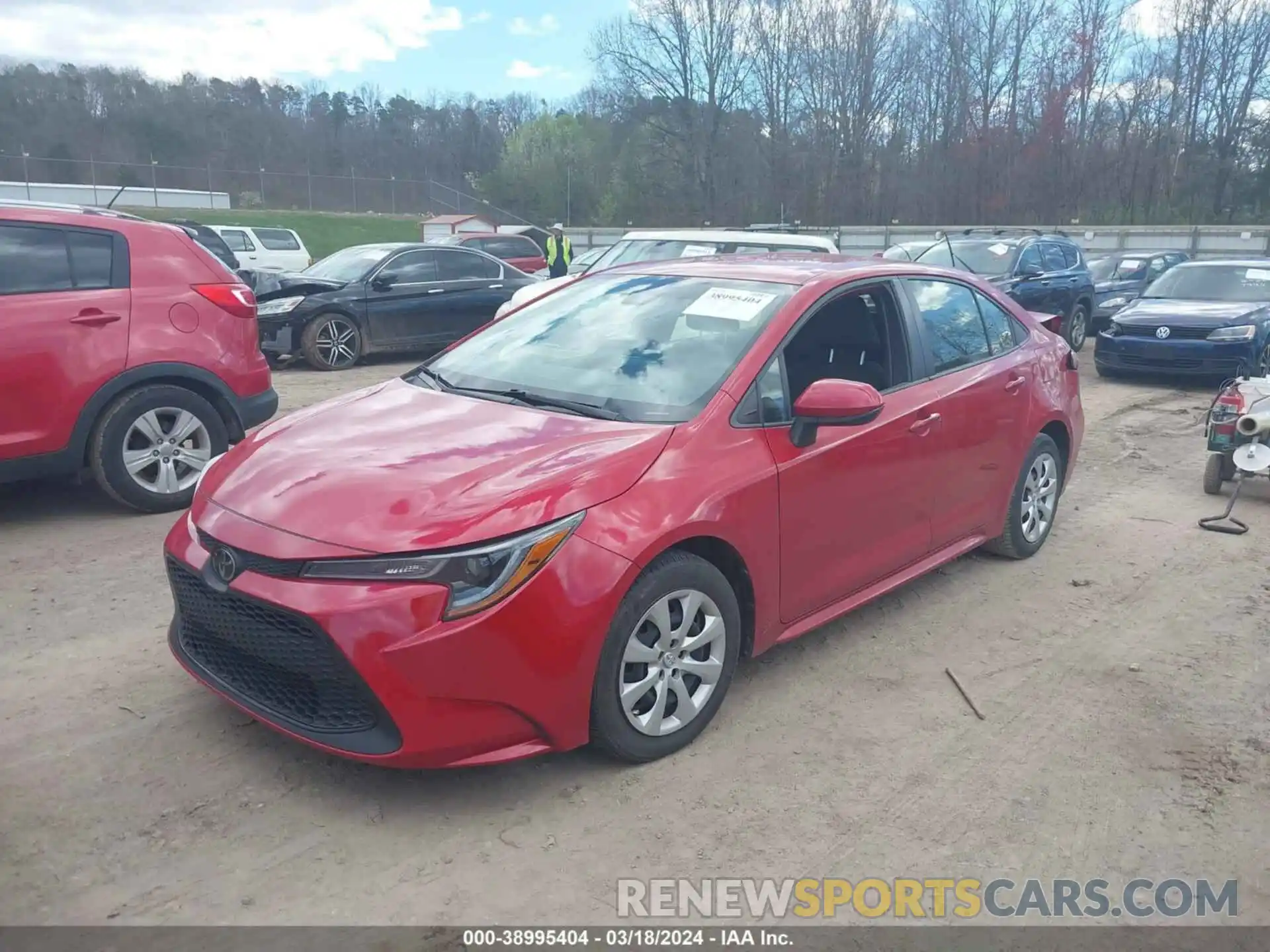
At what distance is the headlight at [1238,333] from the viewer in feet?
37.0

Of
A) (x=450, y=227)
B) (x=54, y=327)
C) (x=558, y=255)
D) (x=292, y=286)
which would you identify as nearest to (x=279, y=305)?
(x=292, y=286)

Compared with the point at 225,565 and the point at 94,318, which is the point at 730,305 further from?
the point at 94,318

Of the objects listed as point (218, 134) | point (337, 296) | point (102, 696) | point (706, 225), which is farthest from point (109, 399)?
point (218, 134)

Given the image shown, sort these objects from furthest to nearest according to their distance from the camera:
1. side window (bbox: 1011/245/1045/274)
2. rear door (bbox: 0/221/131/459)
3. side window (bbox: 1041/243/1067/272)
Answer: side window (bbox: 1041/243/1067/272)
side window (bbox: 1011/245/1045/274)
rear door (bbox: 0/221/131/459)

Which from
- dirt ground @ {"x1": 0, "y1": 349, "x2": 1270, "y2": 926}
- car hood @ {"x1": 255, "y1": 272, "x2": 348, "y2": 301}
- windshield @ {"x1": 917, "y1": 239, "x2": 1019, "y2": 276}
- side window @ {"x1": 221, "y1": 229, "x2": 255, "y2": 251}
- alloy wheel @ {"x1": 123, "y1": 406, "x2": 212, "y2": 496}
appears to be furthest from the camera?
side window @ {"x1": 221, "y1": 229, "x2": 255, "y2": 251}

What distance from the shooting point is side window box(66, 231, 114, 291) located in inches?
228

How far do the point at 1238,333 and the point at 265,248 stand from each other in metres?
22.1

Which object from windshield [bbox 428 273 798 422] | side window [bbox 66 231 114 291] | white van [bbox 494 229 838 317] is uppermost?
white van [bbox 494 229 838 317]

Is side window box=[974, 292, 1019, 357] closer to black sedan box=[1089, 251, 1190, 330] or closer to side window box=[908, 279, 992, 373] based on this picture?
side window box=[908, 279, 992, 373]

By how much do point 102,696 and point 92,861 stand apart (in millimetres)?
1083

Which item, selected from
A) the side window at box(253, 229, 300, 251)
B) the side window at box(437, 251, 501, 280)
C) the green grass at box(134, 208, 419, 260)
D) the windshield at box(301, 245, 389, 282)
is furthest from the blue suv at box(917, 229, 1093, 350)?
the green grass at box(134, 208, 419, 260)

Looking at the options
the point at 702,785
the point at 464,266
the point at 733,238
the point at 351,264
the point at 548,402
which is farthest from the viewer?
the point at 464,266

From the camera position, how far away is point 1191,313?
11.9 meters

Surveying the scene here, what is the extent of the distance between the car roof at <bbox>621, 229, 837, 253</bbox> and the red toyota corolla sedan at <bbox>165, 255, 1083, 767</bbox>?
642cm
